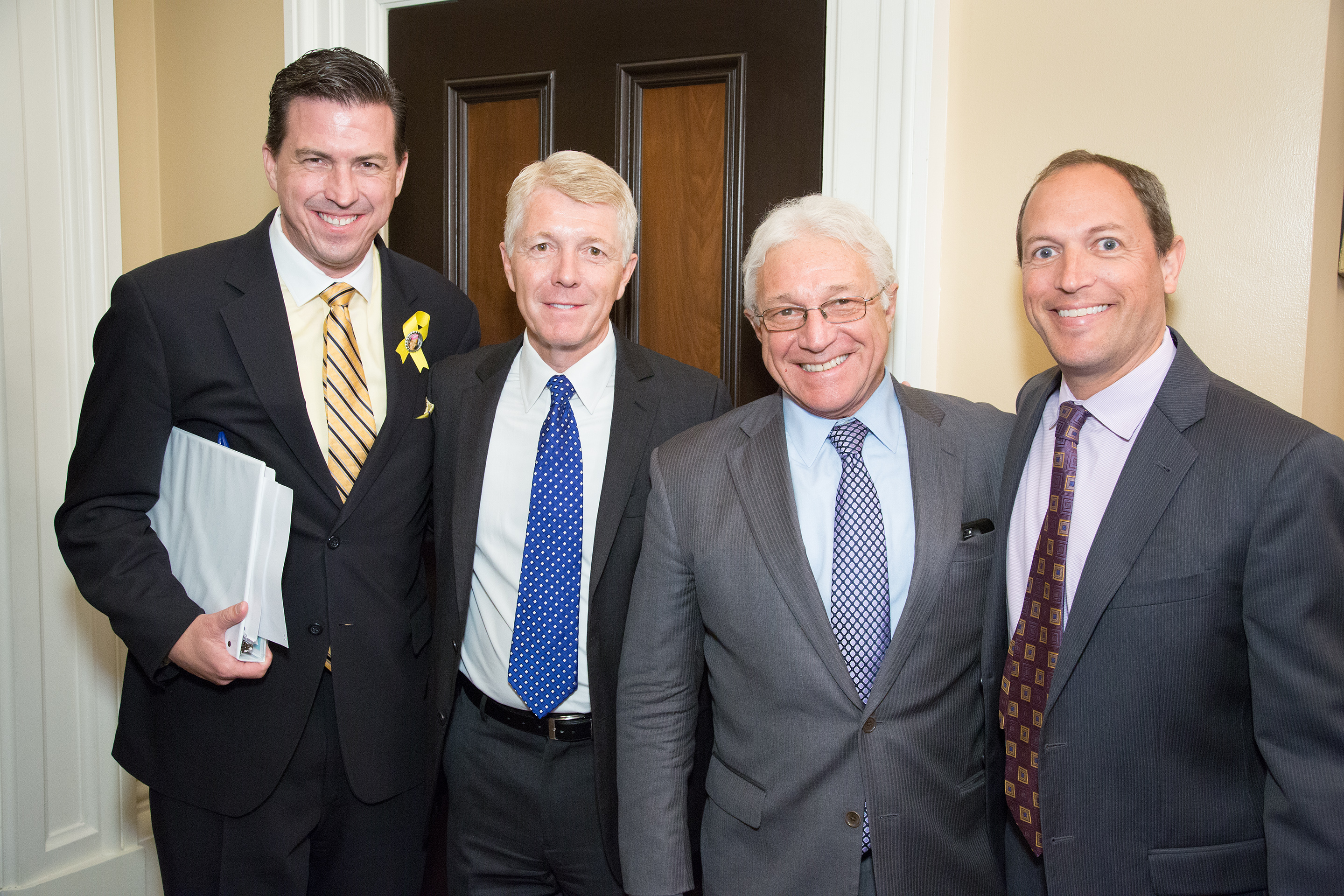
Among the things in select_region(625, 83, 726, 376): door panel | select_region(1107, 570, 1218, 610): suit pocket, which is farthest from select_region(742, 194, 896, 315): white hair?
select_region(625, 83, 726, 376): door panel

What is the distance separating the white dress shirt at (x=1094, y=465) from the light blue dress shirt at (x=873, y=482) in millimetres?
197

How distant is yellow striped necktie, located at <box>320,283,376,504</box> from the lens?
1.72m

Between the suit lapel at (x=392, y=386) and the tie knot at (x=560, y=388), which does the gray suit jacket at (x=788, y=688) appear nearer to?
the tie knot at (x=560, y=388)

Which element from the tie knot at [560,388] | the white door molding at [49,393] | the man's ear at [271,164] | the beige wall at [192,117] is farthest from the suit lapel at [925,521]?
the white door molding at [49,393]

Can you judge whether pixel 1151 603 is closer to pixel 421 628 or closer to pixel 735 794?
pixel 735 794

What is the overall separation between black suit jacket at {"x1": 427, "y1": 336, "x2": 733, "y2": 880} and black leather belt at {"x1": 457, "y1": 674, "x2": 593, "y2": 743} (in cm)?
4

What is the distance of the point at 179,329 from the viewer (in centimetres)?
165

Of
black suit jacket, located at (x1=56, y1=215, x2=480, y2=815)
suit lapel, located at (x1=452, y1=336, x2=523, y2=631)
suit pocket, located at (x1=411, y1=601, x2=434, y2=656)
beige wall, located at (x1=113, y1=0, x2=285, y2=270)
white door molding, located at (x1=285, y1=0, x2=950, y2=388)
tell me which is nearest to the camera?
black suit jacket, located at (x1=56, y1=215, x2=480, y2=815)

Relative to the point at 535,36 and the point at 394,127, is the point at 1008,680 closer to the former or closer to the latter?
the point at 394,127

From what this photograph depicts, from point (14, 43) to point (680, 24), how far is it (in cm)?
172

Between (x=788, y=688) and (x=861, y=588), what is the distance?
20 cm

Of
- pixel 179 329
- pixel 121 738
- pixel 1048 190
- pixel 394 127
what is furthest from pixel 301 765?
pixel 1048 190

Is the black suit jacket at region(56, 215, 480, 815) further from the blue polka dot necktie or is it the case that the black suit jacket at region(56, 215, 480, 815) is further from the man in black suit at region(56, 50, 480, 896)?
the blue polka dot necktie

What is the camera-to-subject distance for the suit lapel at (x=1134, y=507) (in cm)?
129
